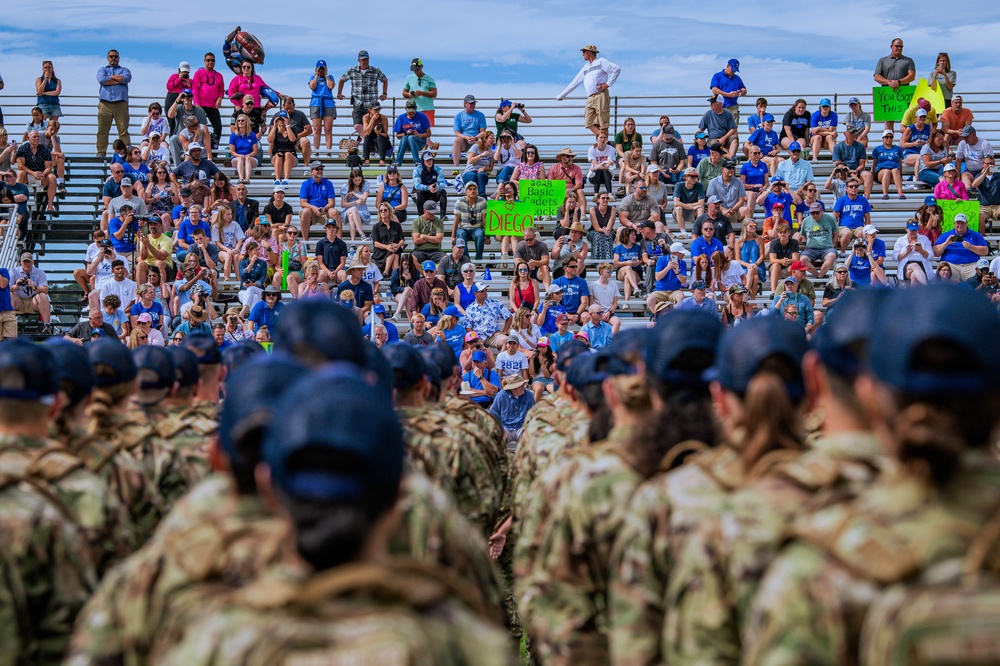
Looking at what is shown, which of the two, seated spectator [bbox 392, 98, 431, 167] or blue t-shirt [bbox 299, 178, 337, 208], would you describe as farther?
seated spectator [bbox 392, 98, 431, 167]

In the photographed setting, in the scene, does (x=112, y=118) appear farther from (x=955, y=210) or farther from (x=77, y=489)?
(x=77, y=489)

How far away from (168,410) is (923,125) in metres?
20.2

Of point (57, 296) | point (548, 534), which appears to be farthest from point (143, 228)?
point (548, 534)

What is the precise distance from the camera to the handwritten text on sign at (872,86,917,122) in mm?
25062

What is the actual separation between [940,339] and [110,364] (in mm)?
4300

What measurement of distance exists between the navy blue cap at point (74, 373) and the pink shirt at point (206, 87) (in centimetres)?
2016

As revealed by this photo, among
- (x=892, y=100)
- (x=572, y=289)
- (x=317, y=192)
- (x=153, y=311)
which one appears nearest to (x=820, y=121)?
(x=892, y=100)

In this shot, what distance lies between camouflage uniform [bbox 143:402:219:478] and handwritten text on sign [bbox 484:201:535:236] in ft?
48.4

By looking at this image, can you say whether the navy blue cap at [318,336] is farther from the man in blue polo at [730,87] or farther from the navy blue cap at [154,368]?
the man in blue polo at [730,87]

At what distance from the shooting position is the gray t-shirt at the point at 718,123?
24875 mm

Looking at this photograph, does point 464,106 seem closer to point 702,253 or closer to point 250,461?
point 702,253

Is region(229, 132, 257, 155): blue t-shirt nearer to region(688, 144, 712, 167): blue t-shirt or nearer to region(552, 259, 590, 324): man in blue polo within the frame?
region(688, 144, 712, 167): blue t-shirt

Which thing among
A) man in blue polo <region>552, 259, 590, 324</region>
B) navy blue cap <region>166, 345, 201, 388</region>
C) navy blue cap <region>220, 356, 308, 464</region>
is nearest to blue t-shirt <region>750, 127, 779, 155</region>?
man in blue polo <region>552, 259, 590, 324</region>

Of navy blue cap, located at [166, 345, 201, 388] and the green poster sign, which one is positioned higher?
the green poster sign
